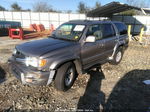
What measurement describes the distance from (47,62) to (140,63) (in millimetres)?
4879

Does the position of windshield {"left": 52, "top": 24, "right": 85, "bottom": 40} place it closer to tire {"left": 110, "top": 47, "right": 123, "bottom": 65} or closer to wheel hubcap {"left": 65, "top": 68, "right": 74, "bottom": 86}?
wheel hubcap {"left": 65, "top": 68, "right": 74, "bottom": 86}

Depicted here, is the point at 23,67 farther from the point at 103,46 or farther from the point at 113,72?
the point at 113,72

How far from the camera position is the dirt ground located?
3068 millimetres

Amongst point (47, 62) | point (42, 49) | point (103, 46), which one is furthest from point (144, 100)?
point (42, 49)

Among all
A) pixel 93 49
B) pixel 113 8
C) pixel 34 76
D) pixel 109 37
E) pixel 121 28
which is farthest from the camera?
pixel 113 8

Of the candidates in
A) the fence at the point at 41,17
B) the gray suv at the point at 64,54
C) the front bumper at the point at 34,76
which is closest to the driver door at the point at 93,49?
the gray suv at the point at 64,54

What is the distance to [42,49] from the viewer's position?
3.31 meters

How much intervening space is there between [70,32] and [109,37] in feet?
5.45

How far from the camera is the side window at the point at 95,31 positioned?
4.26m

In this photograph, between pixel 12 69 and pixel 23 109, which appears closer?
pixel 23 109

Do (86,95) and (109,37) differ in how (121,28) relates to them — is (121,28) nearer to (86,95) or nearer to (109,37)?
(109,37)

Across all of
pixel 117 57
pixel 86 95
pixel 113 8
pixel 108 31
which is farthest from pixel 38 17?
pixel 86 95

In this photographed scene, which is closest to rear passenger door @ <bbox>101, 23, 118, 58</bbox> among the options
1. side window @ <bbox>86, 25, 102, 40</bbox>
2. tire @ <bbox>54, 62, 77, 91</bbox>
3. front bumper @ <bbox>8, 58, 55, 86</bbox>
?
side window @ <bbox>86, 25, 102, 40</bbox>

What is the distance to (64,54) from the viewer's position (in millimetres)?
3383
